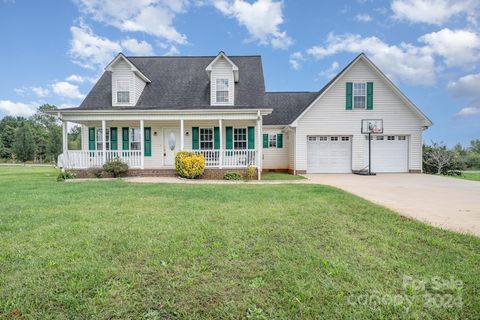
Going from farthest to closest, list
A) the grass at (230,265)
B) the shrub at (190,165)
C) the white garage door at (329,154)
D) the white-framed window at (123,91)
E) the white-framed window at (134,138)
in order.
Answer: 1. the white garage door at (329,154)
2. the white-framed window at (134,138)
3. the white-framed window at (123,91)
4. the shrub at (190,165)
5. the grass at (230,265)

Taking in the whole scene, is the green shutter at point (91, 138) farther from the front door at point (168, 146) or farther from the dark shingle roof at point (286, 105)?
the dark shingle roof at point (286, 105)

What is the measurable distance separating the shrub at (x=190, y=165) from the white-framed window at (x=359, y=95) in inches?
404

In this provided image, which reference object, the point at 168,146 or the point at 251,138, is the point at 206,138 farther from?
the point at 251,138

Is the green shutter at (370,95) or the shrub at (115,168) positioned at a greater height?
the green shutter at (370,95)

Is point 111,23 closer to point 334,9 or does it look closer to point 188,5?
point 188,5

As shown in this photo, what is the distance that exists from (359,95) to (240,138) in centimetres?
791

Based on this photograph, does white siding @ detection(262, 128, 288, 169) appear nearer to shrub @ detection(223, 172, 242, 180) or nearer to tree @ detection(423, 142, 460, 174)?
shrub @ detection(223, 172, 242, 180)

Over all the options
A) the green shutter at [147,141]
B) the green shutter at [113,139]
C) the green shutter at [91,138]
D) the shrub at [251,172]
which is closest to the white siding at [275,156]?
the shrub at [251,172]

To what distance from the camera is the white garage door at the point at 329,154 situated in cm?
1641

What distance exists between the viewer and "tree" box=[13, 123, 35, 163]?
42.6 meters

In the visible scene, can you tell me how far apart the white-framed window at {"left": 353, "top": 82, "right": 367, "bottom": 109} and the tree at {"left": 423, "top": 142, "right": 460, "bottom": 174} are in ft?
23.2

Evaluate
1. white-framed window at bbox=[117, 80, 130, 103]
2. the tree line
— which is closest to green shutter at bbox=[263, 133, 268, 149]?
white-framed window at bbox=[117, 80, 130, 103]

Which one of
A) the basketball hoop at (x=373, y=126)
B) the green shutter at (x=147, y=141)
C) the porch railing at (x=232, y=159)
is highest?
the basketball hoop at (x=373, y=126)

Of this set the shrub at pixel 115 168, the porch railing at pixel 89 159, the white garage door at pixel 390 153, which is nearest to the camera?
the shrub at pixel 115 168
